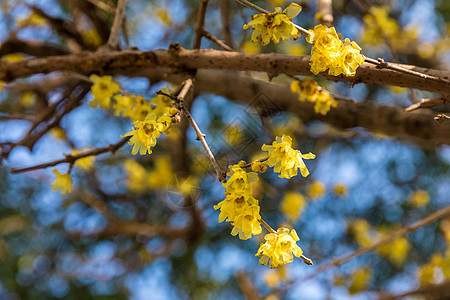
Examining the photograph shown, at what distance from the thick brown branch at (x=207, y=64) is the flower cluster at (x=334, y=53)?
195mm

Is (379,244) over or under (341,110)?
under

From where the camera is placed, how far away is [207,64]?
60.7 inches

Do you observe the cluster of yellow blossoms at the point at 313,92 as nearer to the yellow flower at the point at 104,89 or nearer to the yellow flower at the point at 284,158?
the yellow flower at the point at 284,158

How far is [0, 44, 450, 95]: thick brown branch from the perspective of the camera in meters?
1.25

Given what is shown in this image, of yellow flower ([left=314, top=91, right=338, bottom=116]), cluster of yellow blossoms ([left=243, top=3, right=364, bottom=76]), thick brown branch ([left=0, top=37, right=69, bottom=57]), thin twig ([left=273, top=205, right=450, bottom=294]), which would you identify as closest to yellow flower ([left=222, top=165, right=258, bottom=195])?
cluster of yellow blossoms ([left=243, top=3, right=364, bottom=76])

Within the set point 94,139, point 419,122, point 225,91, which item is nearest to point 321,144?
point 225,91

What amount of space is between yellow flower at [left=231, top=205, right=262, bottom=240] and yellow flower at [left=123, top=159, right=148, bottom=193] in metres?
2.44

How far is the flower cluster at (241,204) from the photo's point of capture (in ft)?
3.17

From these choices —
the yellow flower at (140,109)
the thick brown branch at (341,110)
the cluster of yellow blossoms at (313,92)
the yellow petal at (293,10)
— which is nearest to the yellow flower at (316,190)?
the thick brown branch at (341,110)

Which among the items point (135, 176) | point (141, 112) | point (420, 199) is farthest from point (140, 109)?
point (420, 199)

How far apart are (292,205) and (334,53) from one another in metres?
1.85

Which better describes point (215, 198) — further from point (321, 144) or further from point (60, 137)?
point (60, 137)

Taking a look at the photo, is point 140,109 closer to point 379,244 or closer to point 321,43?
point 321,43

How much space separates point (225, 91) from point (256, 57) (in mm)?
804
